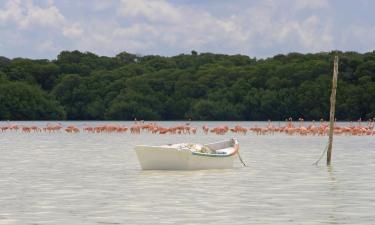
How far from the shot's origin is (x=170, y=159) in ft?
133

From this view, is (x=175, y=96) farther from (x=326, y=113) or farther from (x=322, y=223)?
(x=322, y=223)

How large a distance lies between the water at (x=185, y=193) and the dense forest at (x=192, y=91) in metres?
105

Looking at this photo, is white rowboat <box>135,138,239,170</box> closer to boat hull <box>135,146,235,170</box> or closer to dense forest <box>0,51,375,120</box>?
boat hull <box>135,146,235,170</box>

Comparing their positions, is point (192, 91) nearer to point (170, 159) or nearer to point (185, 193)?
point (170, 159)

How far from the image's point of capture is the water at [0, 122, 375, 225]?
24.7 meters

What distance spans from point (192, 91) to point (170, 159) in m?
130

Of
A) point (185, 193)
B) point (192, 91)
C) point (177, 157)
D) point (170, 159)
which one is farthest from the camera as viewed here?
point (192, 91)

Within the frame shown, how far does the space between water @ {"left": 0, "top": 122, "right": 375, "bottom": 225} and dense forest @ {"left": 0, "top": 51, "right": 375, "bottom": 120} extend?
10496 cm

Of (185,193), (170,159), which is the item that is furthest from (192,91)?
(185,193)

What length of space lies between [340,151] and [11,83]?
369ft

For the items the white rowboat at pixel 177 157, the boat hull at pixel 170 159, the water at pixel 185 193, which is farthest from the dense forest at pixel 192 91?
the boat hull at pixel 170 159

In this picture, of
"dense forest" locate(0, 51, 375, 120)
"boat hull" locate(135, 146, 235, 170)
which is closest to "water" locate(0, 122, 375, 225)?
"boat hull" locate(135, 146, 235, 170)

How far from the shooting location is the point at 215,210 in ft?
85.3

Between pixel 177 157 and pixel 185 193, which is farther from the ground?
pixel 177 157
